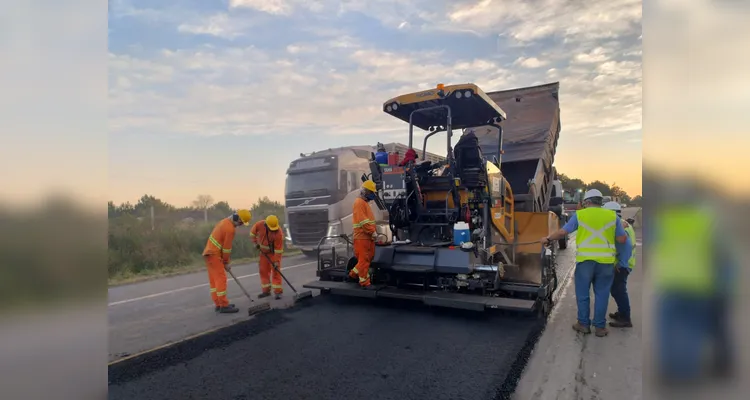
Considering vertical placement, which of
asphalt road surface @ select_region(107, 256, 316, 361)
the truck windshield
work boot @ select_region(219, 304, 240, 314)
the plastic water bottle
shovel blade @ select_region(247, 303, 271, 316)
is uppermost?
the truck windshield

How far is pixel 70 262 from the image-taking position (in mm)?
1087

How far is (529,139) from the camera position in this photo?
27.5 feet

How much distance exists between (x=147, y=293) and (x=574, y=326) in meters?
6.88

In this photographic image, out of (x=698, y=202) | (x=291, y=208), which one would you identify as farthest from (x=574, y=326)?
(x=291, y=208)

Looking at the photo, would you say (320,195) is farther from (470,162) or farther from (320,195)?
(470,162)

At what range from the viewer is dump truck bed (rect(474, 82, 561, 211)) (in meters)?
7.91

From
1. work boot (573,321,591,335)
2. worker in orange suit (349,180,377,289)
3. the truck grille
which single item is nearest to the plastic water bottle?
worker in orange suit (349,180,377,289)

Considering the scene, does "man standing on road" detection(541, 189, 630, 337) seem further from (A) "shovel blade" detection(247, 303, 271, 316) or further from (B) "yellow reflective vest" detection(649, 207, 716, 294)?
(A) "shovel blade" detection(247, 303, 271, 316)

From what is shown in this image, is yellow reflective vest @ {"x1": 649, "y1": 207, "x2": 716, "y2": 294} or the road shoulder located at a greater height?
yellow reflective vest @ {"x1": 649, "y1": 207, "x2": 716, "y2": 294}

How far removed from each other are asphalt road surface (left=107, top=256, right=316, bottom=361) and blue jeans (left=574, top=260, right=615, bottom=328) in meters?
3.81

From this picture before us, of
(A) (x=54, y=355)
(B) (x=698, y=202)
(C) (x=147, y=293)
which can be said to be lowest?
(C) (x=147, y=293)

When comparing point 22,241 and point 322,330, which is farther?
point 322,330

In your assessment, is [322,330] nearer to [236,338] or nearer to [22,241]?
[236,338]

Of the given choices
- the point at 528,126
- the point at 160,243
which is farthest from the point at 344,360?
the point at 160,243
